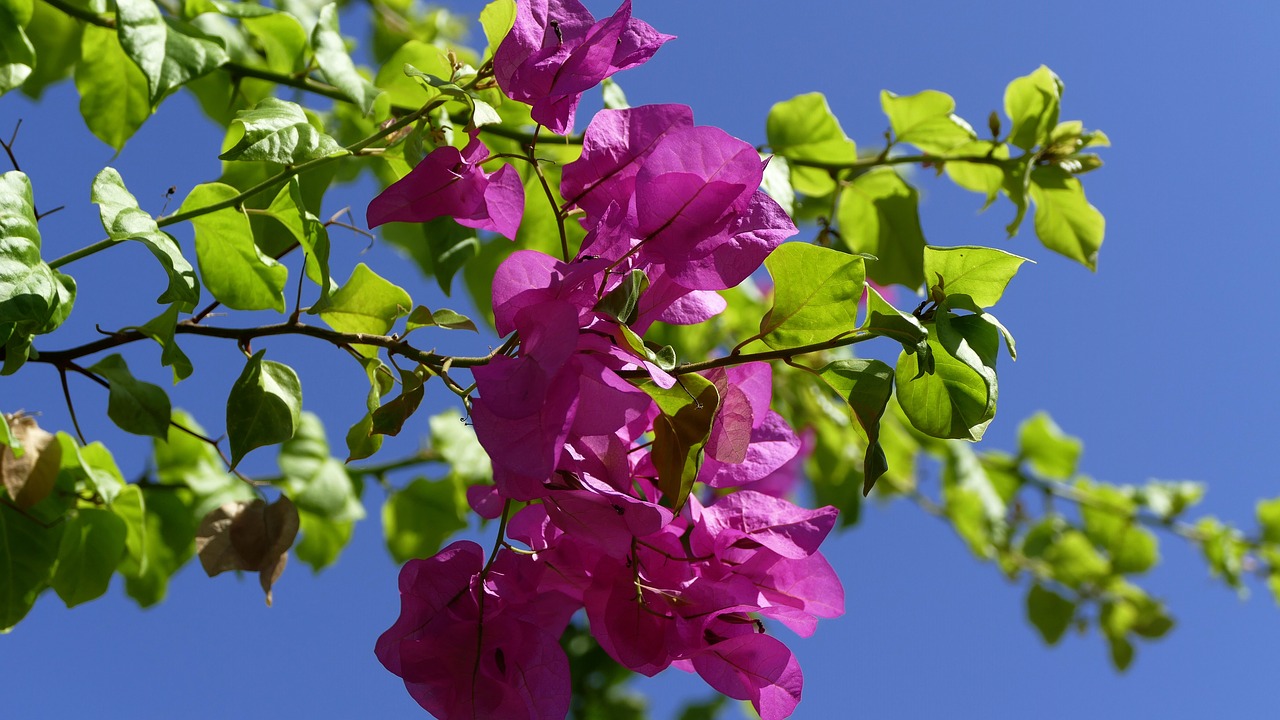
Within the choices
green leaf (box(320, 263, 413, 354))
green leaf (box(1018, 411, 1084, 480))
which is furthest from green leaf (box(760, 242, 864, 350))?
green leaf (box(1018, 411, 1084, 480))

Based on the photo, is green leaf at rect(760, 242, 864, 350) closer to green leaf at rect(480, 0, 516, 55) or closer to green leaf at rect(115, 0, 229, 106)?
green leaf at rect(480, 0, 516, 55)

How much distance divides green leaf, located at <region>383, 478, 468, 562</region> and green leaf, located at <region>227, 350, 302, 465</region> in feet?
1.79

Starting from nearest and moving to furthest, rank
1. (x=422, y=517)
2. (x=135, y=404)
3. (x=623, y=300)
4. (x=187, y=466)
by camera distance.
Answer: (x=623, y=300) < (x=135, y=404) < (x=187, y=466) < (x=422, y=517)

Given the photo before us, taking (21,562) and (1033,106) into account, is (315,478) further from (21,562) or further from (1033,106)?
(1033,106)

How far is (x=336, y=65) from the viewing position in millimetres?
675

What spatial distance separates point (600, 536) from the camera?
1.32 feet

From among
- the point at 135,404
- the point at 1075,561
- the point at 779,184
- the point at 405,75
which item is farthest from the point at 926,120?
the point at 1075,561

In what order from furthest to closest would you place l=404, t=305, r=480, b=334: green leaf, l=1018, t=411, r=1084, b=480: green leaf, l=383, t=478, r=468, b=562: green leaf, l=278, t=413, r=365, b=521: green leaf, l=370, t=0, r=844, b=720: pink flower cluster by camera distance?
l=1018, t=411, r=1084, b=480: green leaf, l=383, t=478, r=468, b=562: green leaf, l=278, t=413, r=365, b=521: green leaf, l=404, t=305, r=480, b=334: green leaf, l=370, t=0, r=844, b=720: pink flower cluster

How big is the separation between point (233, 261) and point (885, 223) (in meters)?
0.50

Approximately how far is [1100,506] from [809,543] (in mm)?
1335

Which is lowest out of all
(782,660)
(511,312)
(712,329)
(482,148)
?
(782,660)

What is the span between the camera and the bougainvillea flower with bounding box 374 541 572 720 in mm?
425

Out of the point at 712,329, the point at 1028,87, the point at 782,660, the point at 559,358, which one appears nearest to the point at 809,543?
the point at 782,660

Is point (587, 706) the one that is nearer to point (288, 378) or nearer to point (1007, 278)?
point (288, 378)
